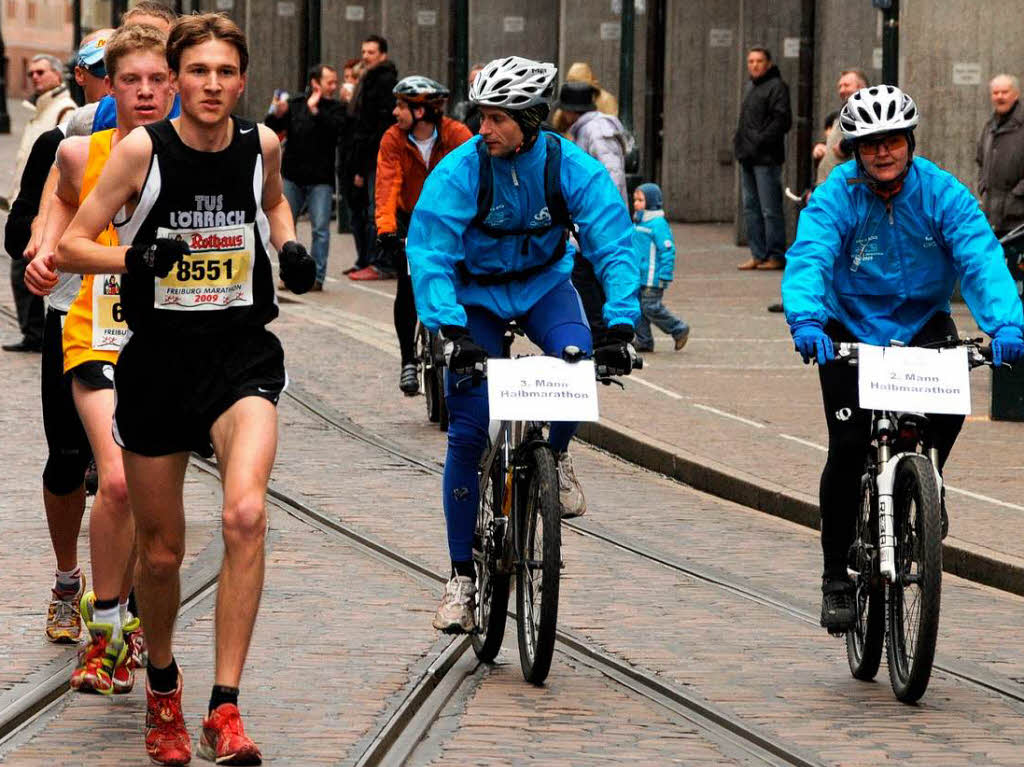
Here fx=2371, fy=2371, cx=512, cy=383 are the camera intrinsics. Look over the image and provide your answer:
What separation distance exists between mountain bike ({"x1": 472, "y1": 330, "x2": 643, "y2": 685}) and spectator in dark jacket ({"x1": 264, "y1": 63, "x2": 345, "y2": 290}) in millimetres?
13628

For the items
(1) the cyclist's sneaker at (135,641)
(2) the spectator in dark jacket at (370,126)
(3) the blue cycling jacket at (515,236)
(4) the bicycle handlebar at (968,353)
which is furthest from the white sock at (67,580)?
(2) the spectator in dark jacket at (370,126)

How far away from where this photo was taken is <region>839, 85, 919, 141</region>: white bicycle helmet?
721 cm

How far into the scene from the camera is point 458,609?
747 cm

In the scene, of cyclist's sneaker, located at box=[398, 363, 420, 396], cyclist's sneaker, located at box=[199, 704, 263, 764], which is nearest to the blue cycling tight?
cyclist's sneaker, located at box=[199, 704, 263, 764]

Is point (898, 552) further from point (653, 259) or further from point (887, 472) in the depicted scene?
point (653, 259)

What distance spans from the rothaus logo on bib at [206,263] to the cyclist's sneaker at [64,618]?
1824mm

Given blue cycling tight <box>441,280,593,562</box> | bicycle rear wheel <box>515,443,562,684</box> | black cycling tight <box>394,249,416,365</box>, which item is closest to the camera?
bicycle rear wheel <box>515,443,562,684</box>

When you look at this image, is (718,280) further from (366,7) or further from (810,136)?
(366,7)

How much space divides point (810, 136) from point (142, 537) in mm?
18419

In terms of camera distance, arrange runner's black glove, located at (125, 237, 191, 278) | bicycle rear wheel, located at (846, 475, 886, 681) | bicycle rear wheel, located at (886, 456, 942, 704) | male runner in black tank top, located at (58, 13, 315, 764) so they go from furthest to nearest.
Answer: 1. bicycle rear wheel, located at (846, 475, 886, 681)
2. bicycle rear wheel, located at (886, 456, 942, 704)
3. male runner in black tank top, located at (58, 13, 315, 764)
4. runner's black glove, located at (125, 237, 191, 278)

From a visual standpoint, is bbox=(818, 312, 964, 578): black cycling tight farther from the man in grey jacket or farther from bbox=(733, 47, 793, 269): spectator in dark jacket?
bbox=(733, 47, 793, 269): spectator in dark jacket

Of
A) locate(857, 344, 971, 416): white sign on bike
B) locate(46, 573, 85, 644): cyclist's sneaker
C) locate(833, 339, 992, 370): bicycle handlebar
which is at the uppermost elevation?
locate(833, 339, 992, 370): bicycle handlebar

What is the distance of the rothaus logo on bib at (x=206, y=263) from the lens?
598 cm

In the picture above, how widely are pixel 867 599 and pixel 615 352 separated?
113 centimetres
